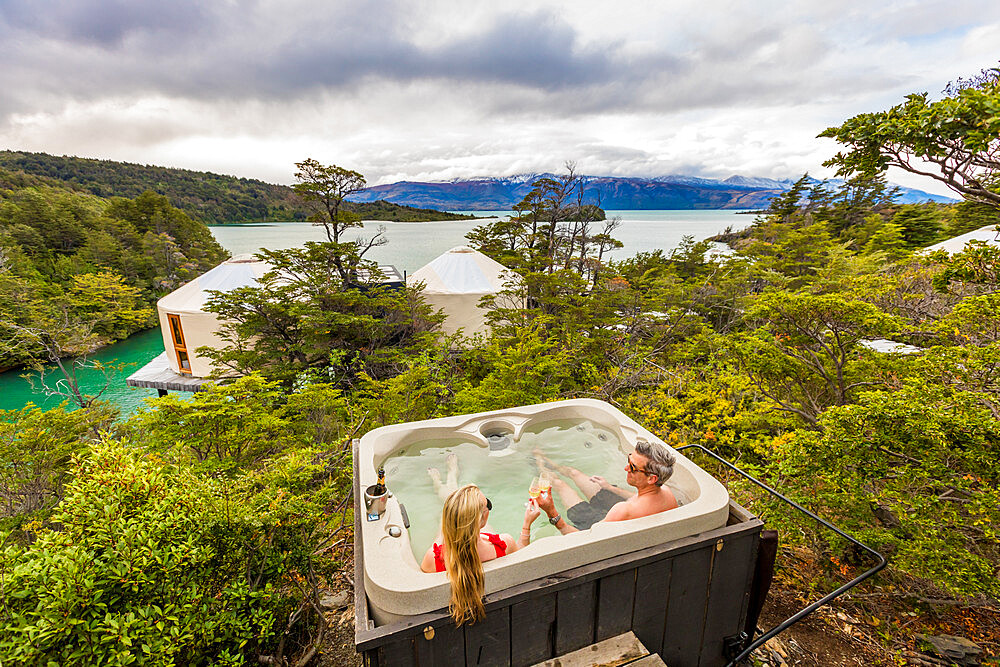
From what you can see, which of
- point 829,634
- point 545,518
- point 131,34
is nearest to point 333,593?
point 545,518

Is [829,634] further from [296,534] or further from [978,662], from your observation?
[296,534]

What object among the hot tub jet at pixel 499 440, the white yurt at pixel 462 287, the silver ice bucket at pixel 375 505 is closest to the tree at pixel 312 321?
the white yurt at pixel 462 287

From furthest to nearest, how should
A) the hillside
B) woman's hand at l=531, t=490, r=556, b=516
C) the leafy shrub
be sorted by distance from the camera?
the hillside → woman's hand at l=531, t=490, r=556, b=516 → the leafy shrub

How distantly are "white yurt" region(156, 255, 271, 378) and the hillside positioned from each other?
87.2ft

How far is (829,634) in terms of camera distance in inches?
121

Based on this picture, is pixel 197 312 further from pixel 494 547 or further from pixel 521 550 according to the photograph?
pixel 521 550

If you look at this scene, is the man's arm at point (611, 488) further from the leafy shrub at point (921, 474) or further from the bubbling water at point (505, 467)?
the leafy shrub at point (921, 474)

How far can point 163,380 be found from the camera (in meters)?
13.7

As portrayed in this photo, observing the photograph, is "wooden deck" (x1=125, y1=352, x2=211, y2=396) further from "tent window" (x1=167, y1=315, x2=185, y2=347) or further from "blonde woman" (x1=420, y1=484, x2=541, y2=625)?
"blonde woman" (x1=420, y1=484, x2=541, y2=625)

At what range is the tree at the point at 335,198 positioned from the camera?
10531 millimetres

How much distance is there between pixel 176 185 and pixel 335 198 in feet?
170

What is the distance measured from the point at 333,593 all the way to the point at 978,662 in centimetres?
495

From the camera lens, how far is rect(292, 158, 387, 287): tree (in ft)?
34.6

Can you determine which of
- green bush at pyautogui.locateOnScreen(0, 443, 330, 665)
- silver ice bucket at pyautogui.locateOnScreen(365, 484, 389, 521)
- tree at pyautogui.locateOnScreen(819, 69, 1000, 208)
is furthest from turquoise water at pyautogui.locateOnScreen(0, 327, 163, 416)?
tree at pyautogui.locateOnScreen(819, 69, 1000, 208)
